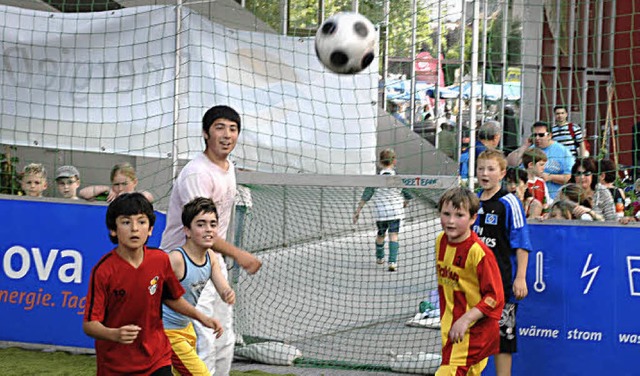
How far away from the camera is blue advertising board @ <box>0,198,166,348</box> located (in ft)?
28.4

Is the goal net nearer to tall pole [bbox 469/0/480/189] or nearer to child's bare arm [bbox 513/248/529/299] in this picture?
tall pole [bbox 469/0/480/189]

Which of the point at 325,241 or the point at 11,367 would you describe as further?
the point at 325,241

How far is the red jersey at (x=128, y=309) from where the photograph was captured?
5.38 m

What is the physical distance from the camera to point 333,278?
9.15m

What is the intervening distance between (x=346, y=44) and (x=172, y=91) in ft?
7.00

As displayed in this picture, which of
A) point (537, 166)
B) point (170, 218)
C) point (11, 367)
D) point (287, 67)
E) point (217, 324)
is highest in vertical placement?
point (287, 67)

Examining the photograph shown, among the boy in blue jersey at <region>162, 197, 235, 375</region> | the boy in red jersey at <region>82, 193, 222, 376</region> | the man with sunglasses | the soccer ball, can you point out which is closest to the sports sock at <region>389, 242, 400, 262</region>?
the man with sunglasses

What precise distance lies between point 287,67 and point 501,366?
10.5ft

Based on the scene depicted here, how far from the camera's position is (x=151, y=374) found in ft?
17.9

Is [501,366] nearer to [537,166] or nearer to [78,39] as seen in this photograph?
[537,166]

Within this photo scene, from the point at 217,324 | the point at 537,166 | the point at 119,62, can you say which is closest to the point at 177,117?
the point at 119,62

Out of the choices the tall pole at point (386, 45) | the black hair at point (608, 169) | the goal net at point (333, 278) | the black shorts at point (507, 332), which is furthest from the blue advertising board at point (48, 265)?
the black hair at point (608, 169)

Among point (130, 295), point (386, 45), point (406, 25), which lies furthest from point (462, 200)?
point (406, 25)

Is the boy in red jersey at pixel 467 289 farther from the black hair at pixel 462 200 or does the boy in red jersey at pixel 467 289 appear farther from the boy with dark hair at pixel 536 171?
the boy with dark hair at pixel 536 171
